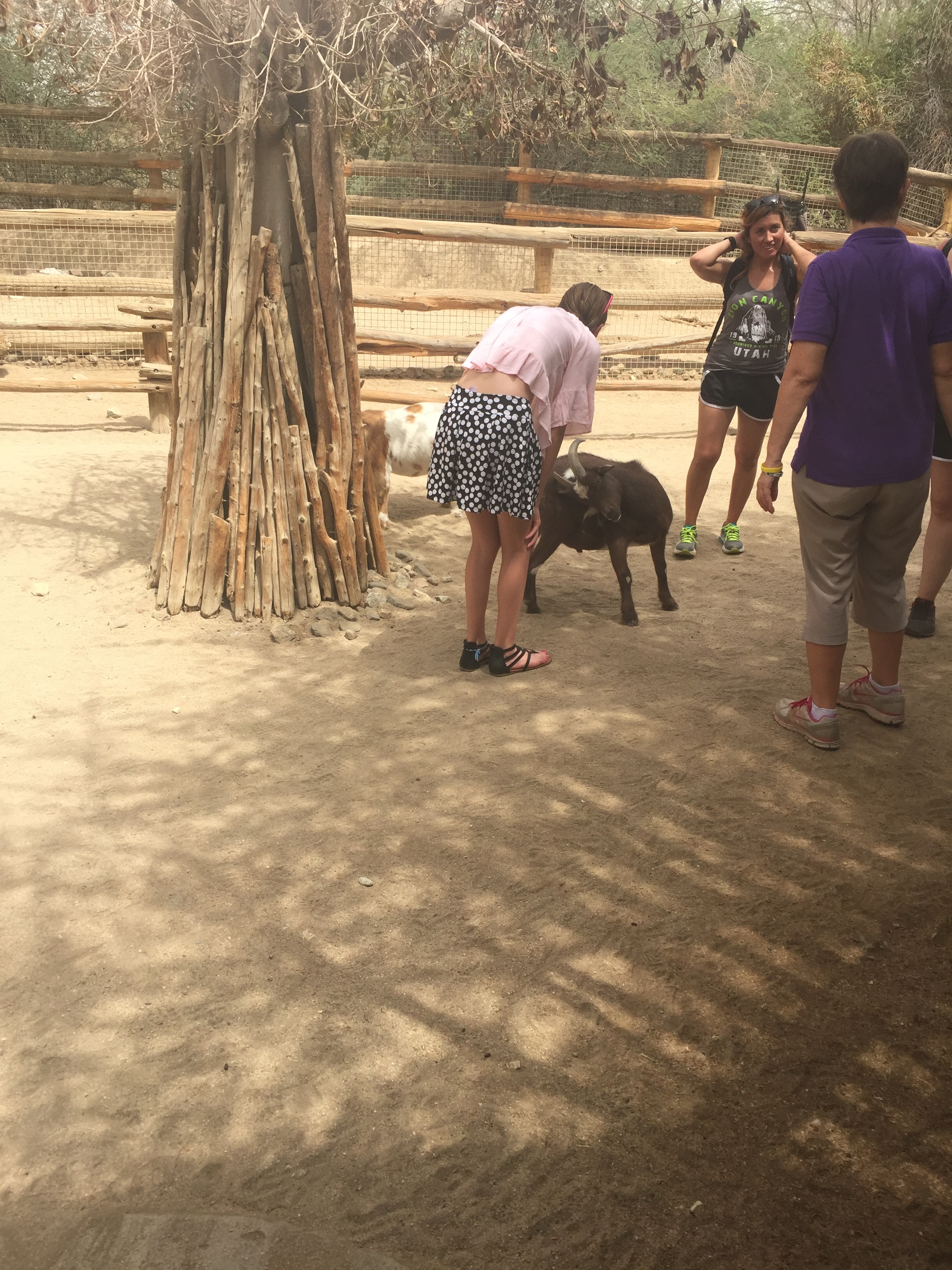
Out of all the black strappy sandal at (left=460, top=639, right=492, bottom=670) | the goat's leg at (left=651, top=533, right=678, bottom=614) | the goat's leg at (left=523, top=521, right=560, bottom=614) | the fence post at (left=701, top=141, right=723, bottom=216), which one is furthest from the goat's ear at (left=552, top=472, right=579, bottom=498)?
the fence post at (left=701, top=141, right=723, bottom=216)

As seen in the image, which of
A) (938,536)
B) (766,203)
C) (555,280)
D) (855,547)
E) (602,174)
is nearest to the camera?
(855,547)

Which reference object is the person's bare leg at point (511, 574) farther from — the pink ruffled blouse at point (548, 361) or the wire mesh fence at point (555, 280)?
the wire mesh fence at point (555, 280)

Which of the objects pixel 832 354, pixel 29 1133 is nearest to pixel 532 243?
pixel 832 354

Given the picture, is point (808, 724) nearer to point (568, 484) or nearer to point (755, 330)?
point (568, 484)

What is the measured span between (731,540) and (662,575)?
1.03 metres

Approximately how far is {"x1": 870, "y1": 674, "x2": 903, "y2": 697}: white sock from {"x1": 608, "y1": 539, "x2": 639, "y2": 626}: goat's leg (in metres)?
1.26

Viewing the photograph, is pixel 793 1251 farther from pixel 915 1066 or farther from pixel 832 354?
pixel 832 354

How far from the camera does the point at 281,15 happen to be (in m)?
4.12

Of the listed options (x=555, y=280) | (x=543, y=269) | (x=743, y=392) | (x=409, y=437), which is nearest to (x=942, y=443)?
(x=743, y=392)

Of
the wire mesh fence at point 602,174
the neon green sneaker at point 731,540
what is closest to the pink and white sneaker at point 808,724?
the neon green sneaker at point 731,540

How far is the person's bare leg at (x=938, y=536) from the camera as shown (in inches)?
162

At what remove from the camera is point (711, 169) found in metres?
14.7

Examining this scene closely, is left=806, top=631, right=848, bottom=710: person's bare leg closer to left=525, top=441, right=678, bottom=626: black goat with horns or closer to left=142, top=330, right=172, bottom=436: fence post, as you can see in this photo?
left=525, top=441, right=678, bottom=626: black goat with horns

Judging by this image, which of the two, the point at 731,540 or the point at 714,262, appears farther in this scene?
the point at 731,540
